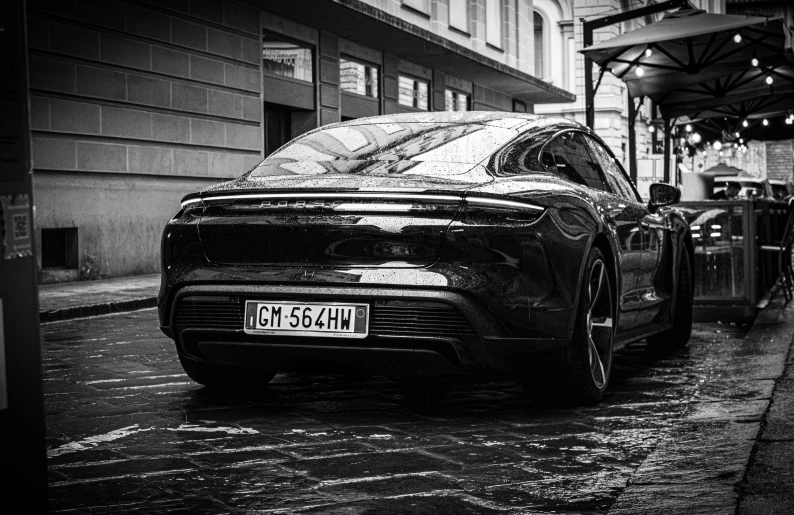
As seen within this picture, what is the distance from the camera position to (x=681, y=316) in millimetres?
7355

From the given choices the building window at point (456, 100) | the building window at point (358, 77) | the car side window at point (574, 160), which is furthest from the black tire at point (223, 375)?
the building window at point (456, 100)

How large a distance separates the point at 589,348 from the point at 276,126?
15.0 m

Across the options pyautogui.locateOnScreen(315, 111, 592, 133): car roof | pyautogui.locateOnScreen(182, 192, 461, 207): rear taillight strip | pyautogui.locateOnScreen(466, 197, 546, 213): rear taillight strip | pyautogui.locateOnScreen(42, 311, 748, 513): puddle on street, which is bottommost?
pyautogui.locateOnScreen(42, 311, 748, 513): puddle on street

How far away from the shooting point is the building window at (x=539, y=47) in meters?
45.8

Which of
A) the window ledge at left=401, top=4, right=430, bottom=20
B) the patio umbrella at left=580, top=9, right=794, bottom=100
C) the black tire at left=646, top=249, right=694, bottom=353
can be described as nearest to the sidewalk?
the black tire at left=646, top=249, right=694, bottom=353

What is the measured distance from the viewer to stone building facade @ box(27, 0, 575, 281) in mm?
13484

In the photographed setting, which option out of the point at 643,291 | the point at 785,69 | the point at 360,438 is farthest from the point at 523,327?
the point at 785,69

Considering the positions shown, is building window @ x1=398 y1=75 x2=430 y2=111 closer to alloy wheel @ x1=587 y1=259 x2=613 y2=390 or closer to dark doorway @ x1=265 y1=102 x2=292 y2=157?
dark doorway @ x1=265 y1=102 x2=292 y2=157

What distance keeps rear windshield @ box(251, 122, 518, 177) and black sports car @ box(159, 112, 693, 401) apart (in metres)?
0.01

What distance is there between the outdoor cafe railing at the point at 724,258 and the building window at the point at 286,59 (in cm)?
1050

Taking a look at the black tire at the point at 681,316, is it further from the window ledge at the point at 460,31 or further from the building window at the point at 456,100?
the building window at the point at 456,100

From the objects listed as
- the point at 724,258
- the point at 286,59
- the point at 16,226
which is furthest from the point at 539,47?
the point at 16,226

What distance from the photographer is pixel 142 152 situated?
1512 cm

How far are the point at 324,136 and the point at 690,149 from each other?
1270 inches
